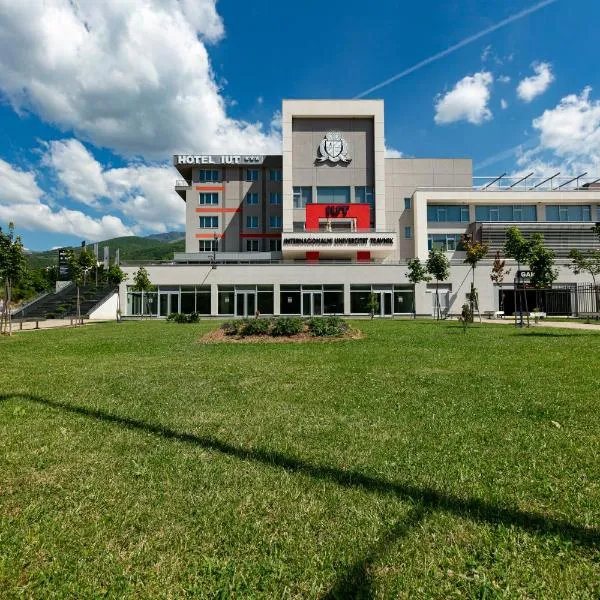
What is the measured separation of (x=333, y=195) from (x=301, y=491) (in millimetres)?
51578

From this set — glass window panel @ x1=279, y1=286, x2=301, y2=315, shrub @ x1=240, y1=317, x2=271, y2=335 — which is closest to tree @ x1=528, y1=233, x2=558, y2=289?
shrub @ x1=240, y1=317, x2=271, y2=335

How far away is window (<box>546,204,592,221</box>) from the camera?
50.9m

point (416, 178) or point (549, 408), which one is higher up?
point (416, 178)

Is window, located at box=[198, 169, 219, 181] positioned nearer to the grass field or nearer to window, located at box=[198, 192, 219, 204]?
window, located at box=[198, 192, 219, 204]

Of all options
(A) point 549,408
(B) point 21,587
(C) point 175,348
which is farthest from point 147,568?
(C) point 175,348

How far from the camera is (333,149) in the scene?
52.4 metres

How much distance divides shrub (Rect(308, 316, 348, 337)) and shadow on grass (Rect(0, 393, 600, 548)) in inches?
478

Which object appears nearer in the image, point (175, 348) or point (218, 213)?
point (175, 348)

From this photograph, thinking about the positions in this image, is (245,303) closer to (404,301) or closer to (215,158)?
(404,301)

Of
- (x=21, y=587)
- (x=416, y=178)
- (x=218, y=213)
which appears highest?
(x=416, y=178)

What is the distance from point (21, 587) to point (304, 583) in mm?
1704

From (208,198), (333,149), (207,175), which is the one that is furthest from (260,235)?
(333,149)

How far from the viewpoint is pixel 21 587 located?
2.44 m

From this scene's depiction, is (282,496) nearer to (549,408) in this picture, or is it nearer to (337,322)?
(549,408)
